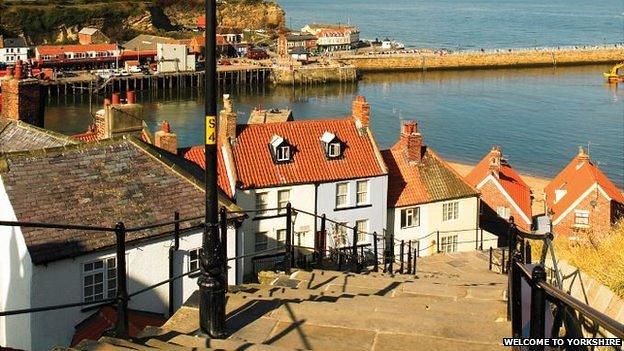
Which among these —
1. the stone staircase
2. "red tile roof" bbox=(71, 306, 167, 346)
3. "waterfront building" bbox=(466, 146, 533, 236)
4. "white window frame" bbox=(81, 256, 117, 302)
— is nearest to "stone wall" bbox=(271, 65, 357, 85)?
"waterfront building" bbox=(466, 146, 533, 236)

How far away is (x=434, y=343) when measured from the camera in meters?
7.04

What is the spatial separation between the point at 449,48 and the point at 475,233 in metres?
113

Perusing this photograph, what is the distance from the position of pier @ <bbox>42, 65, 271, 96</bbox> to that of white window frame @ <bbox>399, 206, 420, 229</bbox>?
7105cm

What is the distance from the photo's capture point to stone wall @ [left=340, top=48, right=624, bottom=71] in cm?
12419

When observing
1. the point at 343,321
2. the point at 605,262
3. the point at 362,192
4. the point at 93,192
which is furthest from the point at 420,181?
the point at 343,321

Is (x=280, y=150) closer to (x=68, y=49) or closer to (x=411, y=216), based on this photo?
(x=411, y=216)

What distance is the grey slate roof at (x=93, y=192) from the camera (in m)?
15.0

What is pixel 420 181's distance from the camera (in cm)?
3256

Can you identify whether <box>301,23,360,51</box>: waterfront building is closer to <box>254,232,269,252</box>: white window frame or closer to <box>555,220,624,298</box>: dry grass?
<box>254,232,269,252</box>: white window frame

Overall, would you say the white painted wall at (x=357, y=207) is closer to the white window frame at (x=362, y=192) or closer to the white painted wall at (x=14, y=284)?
the white window frame at (x=362, y=192)

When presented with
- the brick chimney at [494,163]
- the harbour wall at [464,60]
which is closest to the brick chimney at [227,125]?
the brick chimney at [494,163]

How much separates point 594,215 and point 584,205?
1.97ft

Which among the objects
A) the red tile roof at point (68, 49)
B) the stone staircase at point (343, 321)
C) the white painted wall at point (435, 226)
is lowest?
the white painted wall at point (435, 226)

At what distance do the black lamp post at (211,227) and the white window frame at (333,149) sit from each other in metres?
23.1
